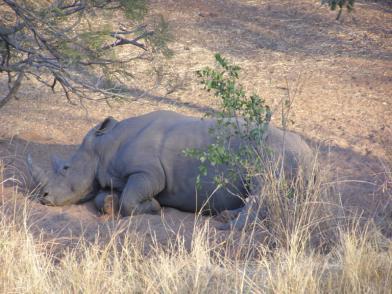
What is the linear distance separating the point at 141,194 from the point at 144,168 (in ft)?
1.03

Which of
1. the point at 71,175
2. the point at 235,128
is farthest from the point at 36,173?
the point at 235,128

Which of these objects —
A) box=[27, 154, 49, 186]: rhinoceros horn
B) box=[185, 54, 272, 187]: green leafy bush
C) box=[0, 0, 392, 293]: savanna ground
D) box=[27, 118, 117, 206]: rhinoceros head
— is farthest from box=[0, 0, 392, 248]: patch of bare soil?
box=[185, 54, 272, 187]: green leafy bush

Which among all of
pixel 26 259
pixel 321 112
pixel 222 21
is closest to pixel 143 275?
pixel 26 259

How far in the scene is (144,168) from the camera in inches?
322

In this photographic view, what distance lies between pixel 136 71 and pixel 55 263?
6.95 metres

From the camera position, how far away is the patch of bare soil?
25.8 feet

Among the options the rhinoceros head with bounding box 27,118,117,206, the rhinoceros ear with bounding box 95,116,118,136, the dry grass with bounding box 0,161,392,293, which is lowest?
the rhinoceros head with bounding box 27,118,117,206

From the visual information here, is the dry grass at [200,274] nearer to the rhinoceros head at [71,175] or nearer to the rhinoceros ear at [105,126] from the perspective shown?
the rhinoceros head at [71,175]

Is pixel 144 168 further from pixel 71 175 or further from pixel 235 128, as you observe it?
pixel 235 128

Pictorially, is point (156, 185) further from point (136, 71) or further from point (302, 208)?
point (136, 71)

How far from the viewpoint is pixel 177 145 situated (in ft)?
27.0

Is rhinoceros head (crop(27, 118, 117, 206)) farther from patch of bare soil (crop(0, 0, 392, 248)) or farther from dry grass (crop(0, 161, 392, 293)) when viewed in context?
dry grass (crop(0, 161, 392, 293))

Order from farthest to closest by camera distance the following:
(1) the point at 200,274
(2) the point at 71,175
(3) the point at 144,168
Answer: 1. (2) the point at 71,175
2. (3) the point at 144,168
3. (1) the point at 200,274

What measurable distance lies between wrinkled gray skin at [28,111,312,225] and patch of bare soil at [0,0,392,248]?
219 mm
